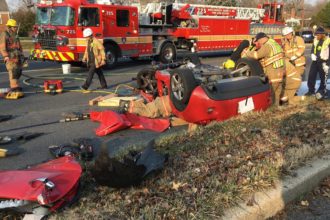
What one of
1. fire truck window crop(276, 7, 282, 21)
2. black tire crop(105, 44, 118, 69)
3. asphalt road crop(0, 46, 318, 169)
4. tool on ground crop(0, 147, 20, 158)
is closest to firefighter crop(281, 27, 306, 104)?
asphalt road crop(0, 46, 318, 169)

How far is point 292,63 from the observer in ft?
27.5

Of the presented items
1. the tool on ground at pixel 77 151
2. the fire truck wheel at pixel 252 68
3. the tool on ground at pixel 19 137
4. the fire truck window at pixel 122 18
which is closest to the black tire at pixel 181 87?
the fire truck wheel at pixel 252 68

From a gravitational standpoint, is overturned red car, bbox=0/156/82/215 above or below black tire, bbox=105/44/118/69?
below

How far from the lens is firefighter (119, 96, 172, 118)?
22.9 feet

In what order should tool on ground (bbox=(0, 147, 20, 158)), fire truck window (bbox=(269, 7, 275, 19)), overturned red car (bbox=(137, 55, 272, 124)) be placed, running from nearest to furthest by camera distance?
tool on ground (bbox=(0, 147, 20, 158)) → overturned red car (bbox=(137, 55, 272, 124)) → fire truck window (bbox=(269, 7, 275, 19))

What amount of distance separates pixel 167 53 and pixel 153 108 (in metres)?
11.0

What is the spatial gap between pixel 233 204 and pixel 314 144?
1.87m

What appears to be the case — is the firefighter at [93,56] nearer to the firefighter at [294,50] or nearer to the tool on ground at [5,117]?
the tool on ground at [5,117]

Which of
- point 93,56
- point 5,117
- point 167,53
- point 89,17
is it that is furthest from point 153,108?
point 167,53

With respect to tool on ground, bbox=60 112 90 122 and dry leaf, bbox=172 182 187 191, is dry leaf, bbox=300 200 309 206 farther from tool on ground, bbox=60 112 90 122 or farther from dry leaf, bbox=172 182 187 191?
tool on ground, bbox=60 112 90 122

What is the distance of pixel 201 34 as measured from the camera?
19.4m

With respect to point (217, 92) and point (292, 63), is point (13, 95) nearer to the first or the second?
point (217, 92)

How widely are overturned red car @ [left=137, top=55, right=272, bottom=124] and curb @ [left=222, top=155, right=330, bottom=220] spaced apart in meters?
2.16

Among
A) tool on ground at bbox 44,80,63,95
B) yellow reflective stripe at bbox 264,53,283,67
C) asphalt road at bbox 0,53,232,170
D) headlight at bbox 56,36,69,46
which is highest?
headlight at bbox 56,36,69,46
